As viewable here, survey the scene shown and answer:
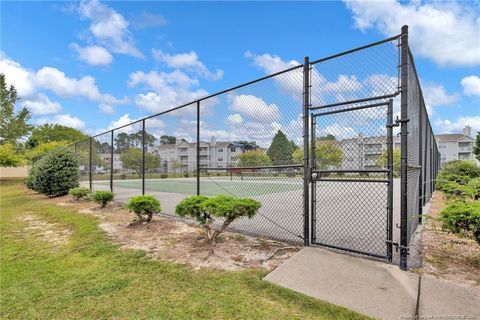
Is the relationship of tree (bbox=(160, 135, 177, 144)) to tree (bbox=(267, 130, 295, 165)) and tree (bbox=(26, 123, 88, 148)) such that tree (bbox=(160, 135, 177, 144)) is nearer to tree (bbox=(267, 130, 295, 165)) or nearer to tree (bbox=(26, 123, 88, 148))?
tree (bbox=(267, 130, 295, 165))

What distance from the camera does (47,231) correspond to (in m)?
5.28

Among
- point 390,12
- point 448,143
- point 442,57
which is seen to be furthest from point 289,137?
point 448,143

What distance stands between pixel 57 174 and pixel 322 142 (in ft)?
37.9

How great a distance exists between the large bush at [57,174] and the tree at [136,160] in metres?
2.78

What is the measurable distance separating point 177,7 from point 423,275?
856 cm

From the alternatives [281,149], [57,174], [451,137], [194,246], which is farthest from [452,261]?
[451,137]

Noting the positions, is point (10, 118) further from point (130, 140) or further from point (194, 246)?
point (194, 246)

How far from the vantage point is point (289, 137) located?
386 cm

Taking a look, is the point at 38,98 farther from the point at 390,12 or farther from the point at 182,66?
the point at 390,12

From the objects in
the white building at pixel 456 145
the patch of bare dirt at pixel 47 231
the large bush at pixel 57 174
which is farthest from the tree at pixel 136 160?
the white building at pixel 456 145

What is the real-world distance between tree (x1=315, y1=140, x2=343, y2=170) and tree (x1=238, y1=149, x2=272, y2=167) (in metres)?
0.92

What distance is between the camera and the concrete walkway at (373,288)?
2078 millimetres

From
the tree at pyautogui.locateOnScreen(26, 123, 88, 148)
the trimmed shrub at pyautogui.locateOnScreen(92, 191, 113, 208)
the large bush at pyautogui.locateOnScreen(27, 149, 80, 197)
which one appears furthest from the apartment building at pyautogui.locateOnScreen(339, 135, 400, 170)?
the tree at pyautogui.locateOnScreen(26, 123, 88, 148)

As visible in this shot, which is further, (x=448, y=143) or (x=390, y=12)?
(x=448, y=143)
